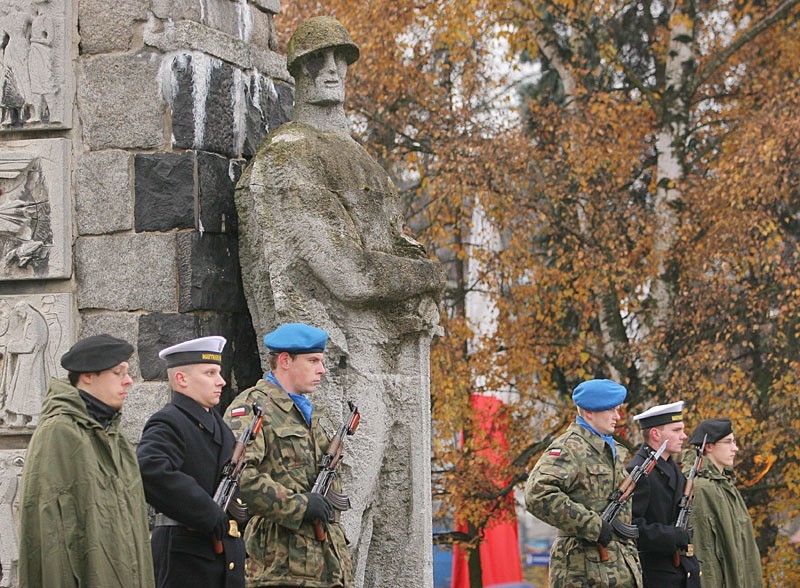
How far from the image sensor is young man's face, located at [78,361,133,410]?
17.0 feet

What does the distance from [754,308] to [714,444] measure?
248 inches

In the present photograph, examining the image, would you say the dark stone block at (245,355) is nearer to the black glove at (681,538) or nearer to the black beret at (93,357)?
the black beret at (93,357)

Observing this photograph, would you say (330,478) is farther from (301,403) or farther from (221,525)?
(221,525)

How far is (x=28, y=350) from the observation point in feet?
22.6

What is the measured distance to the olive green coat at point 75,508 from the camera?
4.90 m

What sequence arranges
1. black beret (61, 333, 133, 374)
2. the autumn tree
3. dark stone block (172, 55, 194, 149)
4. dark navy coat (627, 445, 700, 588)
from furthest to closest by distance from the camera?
the autumn tree, dark navy coat (627, 445, 700, 588), dark stone block (172, 55, 194, 149), black beret (61, 333, 133, 374)

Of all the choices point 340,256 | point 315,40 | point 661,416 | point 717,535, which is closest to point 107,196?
point 340,256

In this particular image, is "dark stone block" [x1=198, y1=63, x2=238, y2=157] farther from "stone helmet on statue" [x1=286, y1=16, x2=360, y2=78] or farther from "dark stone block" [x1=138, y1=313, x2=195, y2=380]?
"dark stone block" [x1=138, y1=313, x2=195, y2=380]

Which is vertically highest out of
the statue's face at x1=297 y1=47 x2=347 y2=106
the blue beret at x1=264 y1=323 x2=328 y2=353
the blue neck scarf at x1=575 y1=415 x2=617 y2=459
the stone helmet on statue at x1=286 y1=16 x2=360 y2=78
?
the stone helmet on statue at x1=286 y1=16 x2=360 y2=78

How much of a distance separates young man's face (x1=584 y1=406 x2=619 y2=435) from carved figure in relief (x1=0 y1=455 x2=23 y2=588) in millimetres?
2837

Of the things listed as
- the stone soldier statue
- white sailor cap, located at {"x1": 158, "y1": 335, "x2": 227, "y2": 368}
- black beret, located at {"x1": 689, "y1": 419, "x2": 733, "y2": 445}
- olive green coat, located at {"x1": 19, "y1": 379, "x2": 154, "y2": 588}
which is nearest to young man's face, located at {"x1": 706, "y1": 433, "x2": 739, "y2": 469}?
black beret, located at {"x1": 689, "y1": 419, "x2": 733, "y2": 445}

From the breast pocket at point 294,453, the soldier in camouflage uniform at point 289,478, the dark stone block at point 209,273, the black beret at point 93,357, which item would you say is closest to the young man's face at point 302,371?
the soldier in camouflage uniform at point 289,478

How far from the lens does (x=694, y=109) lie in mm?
17688

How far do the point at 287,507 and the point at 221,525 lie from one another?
368 mm
